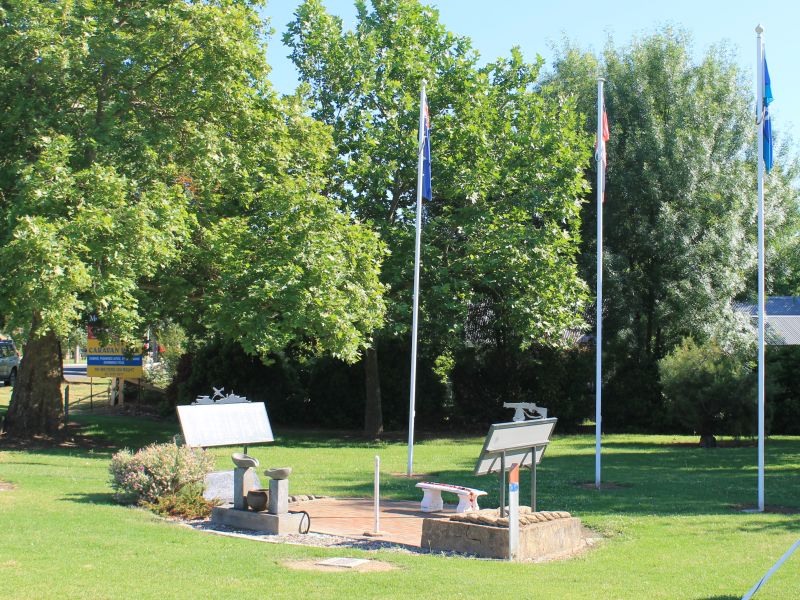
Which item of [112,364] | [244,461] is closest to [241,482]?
[244,461]

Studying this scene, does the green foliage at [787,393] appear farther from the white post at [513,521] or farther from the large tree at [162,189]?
the white post at [513,521]

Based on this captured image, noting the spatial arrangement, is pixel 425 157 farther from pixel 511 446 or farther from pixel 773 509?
pixel 511 446

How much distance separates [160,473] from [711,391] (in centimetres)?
1609

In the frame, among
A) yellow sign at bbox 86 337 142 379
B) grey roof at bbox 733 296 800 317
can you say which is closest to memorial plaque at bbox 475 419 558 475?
yellow sign at bbox 86 337 142 379

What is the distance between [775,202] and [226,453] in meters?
20.6

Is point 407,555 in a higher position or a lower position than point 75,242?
lower

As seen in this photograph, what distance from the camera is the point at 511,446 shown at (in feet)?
33.1

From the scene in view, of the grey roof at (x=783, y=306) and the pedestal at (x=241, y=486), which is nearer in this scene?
the pedestal at (x=241, y=486)

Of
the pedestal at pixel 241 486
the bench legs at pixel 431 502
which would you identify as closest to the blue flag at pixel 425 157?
the bench legs at pixel 431 502

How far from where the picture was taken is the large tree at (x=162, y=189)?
1767 cm

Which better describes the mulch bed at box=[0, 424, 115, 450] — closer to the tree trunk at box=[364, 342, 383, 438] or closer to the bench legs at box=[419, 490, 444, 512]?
the tree trunk at box=[364, 342, 383, 438]

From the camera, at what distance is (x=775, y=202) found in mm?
30047

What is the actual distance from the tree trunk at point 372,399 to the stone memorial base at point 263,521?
16.1m

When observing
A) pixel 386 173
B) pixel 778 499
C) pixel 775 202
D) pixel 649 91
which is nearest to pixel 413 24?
pixel 386 173
